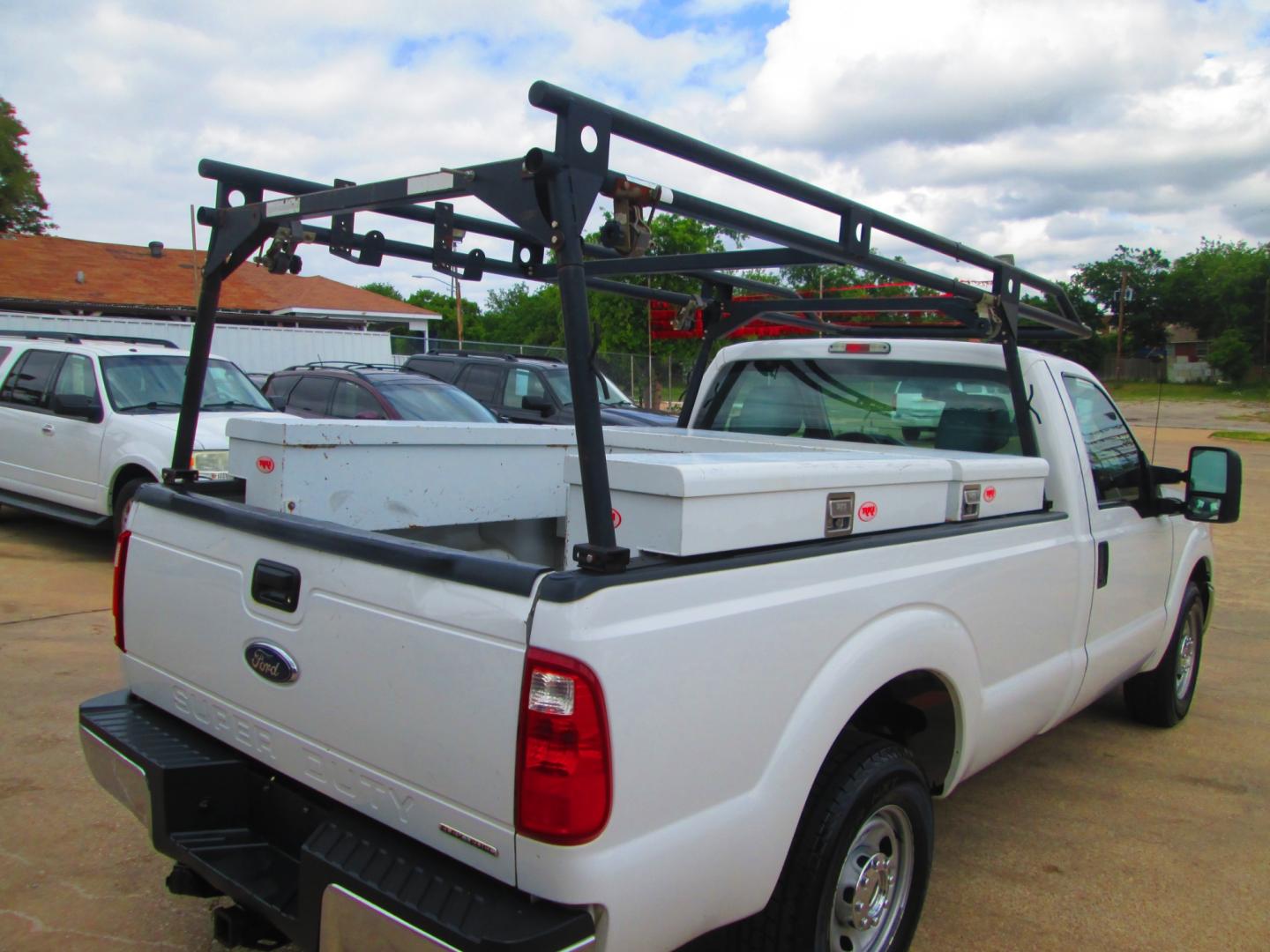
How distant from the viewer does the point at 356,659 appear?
7.34 feet

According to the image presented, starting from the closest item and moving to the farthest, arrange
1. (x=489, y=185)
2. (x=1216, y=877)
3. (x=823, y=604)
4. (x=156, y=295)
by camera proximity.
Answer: (x=489, y=185), (x=823, y=604), (x=1216, y=877), (x=156, y=295)

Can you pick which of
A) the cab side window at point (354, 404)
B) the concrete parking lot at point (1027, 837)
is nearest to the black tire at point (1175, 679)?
the concrete parking lot at point (1027, 837)

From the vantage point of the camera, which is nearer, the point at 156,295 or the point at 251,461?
the point at 251,461

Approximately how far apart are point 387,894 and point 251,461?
1652 mm

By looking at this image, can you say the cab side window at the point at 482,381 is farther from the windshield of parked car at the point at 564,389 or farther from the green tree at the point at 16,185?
the green tree at the point at 16,185

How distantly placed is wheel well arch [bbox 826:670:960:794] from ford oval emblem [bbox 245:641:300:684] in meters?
1.45

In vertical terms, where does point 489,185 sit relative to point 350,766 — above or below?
above

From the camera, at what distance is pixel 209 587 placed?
266 centimetres

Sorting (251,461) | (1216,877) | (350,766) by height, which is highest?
(251,461)

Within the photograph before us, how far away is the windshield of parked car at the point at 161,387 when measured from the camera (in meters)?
8.43

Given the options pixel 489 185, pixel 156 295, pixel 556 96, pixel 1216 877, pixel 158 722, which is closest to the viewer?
pixel 556 96

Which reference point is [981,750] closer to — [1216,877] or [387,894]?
[1216,877]

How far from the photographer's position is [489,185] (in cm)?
216

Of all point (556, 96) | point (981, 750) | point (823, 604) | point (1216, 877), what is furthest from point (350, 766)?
point (1216, 877)
